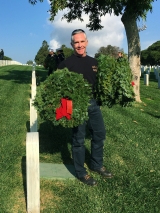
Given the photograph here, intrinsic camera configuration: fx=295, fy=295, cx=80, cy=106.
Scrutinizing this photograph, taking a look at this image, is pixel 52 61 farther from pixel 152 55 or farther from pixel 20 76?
pixel 152 55

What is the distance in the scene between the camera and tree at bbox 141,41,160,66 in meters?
73.4

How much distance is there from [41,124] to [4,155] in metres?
2.39

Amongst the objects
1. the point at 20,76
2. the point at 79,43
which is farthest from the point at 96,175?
the point at 20,76

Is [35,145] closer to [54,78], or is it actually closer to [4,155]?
[54,78]

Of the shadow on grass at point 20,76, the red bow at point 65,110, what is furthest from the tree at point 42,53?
the red bow at point 65,110

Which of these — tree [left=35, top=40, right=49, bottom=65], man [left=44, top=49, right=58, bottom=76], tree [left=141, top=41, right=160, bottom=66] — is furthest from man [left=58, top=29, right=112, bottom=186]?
tree [left=35, top=40, right=49, bottom=65]

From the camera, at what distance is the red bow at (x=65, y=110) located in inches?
150

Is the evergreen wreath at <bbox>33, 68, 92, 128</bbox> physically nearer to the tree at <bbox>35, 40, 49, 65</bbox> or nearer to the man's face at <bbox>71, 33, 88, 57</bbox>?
the man's face at <bbox>71, 33, 88, 57</bbox>

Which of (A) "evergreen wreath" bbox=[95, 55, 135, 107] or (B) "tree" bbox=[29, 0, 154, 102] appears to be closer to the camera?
(A) "evergreen wreath" bbox=[95, 55, 135, 107]

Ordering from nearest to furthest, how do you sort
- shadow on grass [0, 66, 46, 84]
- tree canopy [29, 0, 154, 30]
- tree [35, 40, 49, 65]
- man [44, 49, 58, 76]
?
tree canopy [29, 0, 154, 30] < man [44, 49, 58, 76] < shadow on grass [0, 66, 46, 84] < tree [35, 40, 49, 65]

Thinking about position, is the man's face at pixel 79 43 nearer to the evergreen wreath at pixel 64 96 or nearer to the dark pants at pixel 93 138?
the evergreen wreath at pixel 64 96

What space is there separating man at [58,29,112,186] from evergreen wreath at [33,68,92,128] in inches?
11.0

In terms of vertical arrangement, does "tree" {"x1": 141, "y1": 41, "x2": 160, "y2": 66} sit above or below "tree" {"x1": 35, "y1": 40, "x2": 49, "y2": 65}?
below

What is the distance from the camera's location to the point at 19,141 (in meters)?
6.23
